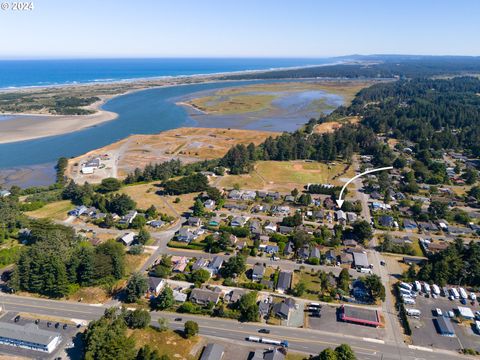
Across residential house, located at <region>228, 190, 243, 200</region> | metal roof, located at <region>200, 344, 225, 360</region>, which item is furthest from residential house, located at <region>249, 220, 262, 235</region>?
metal roof, located at <region>200, 344, 225, 360</region>

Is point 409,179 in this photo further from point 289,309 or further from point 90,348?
point 90,348

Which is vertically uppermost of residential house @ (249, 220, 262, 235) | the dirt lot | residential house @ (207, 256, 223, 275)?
the dirt lot

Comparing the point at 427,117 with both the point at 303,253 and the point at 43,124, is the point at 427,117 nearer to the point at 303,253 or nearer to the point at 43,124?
the point at 303,253

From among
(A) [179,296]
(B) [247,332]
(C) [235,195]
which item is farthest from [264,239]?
(B) [247,332]

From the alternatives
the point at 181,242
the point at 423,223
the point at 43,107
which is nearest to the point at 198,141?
the point at 181,242

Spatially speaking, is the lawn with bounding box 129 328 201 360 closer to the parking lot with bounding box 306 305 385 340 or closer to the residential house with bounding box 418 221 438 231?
the parking lot with bounding box 306 305 385 340

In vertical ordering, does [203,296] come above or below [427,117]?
below
